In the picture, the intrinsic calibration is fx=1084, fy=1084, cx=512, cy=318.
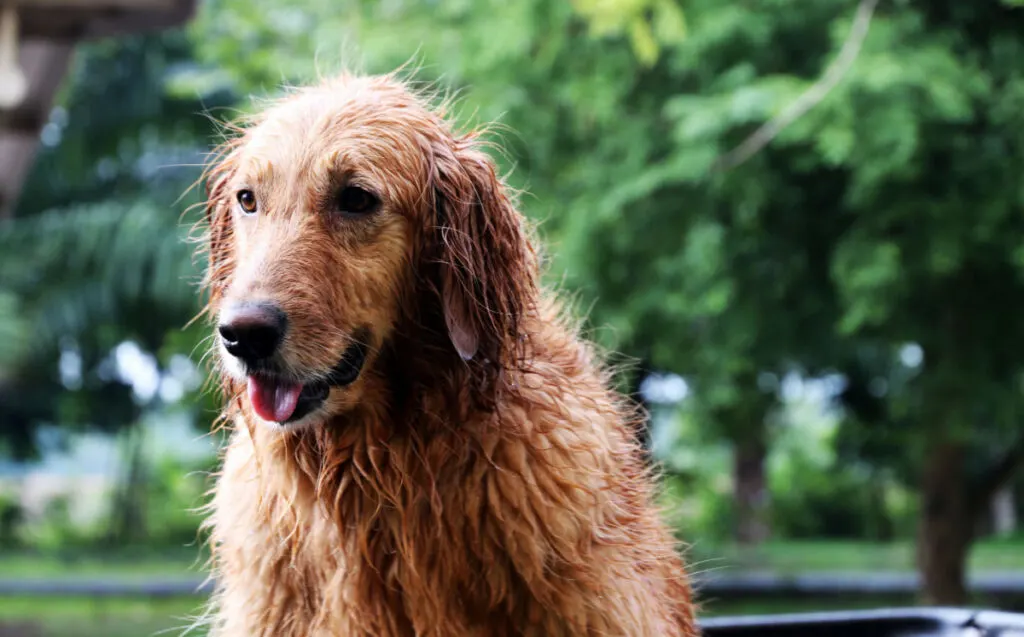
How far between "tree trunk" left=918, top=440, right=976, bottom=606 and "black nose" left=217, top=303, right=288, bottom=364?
30.1 feet

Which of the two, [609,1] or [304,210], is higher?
[609,1]

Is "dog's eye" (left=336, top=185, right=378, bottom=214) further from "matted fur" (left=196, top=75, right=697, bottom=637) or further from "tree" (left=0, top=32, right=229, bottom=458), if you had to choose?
"tree" (left=0, top=32, right=229, bottom=458)

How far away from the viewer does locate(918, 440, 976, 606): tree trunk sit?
10070mm

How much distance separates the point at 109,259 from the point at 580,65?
458 inches

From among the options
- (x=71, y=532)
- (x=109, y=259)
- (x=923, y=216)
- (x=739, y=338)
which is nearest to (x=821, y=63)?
(x=923, y=216)

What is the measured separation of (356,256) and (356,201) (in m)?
0.11

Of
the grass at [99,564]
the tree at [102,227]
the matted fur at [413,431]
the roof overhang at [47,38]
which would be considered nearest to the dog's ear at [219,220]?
the matted fur at [413,431]

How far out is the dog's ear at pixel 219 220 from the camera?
2.21 m

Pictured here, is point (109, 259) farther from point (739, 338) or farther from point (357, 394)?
point (357, 394)

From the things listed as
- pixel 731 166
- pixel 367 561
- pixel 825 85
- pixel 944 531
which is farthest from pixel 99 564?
pixel 367 561

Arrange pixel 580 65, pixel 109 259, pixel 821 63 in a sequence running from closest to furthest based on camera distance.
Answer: pixel 821 63
pixel 580 65
pixel 109 259

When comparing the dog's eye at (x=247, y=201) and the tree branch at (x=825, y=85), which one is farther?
the tree branch at (x=825, y=85)

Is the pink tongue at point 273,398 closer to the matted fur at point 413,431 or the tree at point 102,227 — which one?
the matted fur at point 413,431

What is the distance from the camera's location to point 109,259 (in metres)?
16.3
